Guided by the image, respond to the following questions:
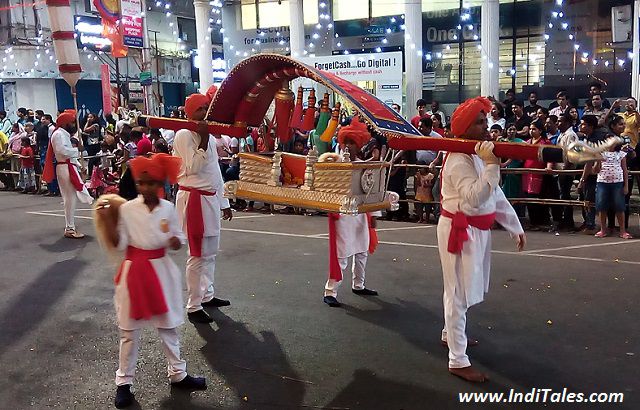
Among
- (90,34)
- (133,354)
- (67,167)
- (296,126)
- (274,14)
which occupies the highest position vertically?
(274,14)

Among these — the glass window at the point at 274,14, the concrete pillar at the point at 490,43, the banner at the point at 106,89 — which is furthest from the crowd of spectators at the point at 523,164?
the glass window at the point at 274,14

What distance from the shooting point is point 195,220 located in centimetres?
521

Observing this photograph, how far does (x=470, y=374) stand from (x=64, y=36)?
4107 mm

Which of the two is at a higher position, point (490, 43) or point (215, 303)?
point (490, 43)

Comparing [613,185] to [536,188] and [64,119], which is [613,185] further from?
[64,119]

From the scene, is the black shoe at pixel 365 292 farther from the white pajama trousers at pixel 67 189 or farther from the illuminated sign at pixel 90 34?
the illuminated sign at pixel 90 34

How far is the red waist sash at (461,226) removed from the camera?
4027mm

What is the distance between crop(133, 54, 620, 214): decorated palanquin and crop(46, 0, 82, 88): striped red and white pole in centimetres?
66

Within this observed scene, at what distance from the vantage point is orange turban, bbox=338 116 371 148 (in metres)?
5.05

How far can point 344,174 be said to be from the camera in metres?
4.60

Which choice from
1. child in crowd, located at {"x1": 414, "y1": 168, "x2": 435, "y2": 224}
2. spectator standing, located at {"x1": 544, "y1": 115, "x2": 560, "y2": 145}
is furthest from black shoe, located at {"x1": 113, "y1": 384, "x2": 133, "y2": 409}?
spectator standing, located at {"x1": 544, "y1": 115, "x2": 560, "y2": 145}

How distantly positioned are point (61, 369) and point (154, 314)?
3.58ft

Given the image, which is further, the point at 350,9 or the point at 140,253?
the point at 350,9

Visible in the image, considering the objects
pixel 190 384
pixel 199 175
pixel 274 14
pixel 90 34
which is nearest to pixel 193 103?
pixel 199 175
